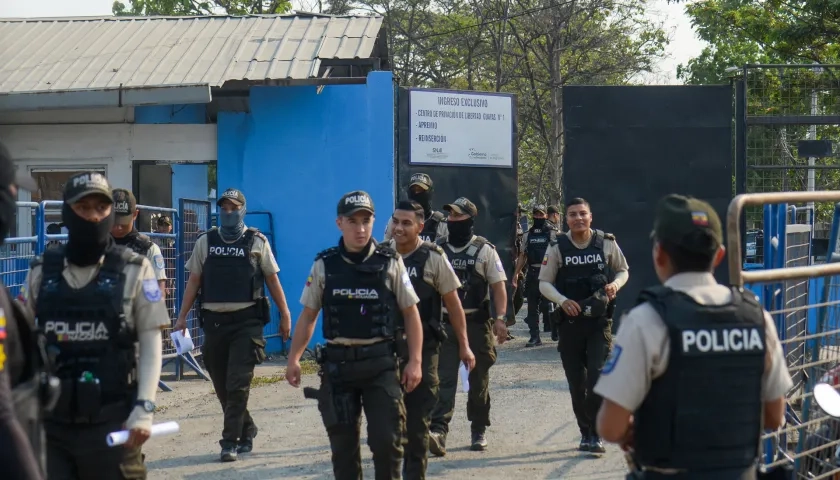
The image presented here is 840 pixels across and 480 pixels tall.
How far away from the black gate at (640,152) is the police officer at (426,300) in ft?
21.7

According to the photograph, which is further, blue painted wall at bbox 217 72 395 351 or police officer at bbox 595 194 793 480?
blue painted wall at bbox 217 72 395 351

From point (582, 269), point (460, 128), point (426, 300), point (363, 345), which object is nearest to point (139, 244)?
point (426, 300)

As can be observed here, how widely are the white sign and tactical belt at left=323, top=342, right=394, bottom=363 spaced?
29.4 ft

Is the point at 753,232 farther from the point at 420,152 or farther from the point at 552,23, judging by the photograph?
the point at 552,23

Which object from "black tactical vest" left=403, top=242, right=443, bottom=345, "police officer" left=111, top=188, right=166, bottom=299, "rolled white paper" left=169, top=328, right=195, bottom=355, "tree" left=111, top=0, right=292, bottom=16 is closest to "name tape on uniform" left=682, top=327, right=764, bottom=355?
"black tactical vest" left=403, top=242, right=443, bottom=345

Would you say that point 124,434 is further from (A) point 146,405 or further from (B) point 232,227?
(B) point 232,227

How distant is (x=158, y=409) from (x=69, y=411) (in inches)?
261

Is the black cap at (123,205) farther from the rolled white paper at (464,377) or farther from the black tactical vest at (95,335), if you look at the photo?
the black tactical vest at (95,335)

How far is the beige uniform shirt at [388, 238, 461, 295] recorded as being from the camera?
710cm

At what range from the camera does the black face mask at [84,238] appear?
15.2 feet

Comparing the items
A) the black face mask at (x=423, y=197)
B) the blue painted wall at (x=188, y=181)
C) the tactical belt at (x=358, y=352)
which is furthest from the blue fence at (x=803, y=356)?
the blue painted wall at (x=188, y=181)

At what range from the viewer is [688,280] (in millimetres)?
3773

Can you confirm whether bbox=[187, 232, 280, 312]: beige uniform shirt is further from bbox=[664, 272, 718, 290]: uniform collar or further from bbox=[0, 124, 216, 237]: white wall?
bbox=[0, 124, 216, 237]: white wall

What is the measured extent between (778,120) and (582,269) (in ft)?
15.6
